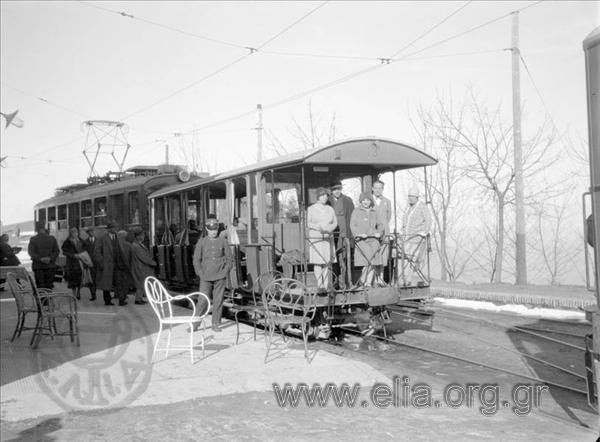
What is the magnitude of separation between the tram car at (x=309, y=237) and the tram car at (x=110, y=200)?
5325 millimetres

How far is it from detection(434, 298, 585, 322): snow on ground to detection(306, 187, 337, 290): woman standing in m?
4.59

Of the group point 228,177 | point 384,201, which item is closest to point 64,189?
point 228,177

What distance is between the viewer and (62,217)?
2258cm

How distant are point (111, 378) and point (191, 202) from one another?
7.63 m

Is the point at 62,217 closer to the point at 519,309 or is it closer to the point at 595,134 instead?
the point at 519,309

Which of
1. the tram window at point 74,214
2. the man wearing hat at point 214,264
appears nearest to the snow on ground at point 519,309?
the man wearing hat at point 214,264

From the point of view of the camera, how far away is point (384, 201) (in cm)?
1012

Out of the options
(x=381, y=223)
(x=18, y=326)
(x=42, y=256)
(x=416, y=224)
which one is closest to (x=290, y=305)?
(x=381, y=223)

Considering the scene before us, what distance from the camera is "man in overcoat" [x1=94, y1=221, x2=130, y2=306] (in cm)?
1356

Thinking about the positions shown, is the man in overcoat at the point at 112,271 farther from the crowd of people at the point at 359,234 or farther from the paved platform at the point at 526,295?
the paved platform at the point at 526,295

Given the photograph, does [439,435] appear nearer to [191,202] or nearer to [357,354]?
[357,354]

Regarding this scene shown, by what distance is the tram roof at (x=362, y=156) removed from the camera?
9469mm

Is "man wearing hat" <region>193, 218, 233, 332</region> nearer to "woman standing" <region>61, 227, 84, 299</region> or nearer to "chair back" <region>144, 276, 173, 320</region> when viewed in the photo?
"chair back" <region>144, 276, 173, 320</region>

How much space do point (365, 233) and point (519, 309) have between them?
453 cm
